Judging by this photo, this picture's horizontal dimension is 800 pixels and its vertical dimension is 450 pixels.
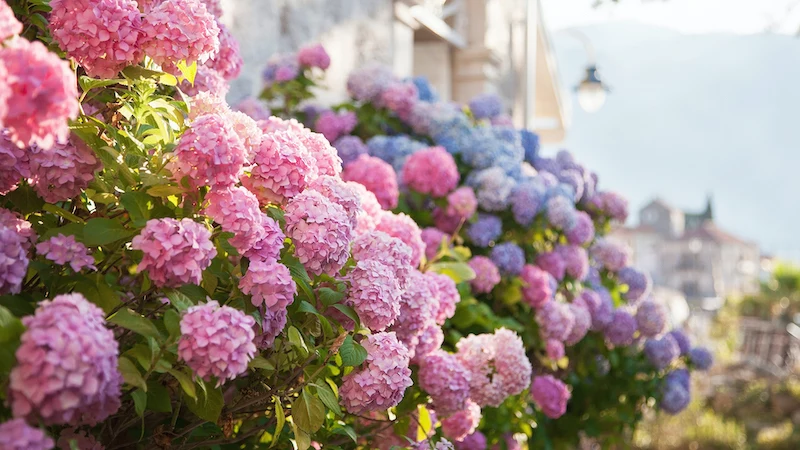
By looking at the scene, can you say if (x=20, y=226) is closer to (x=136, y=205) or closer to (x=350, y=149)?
(x=136, y=205)

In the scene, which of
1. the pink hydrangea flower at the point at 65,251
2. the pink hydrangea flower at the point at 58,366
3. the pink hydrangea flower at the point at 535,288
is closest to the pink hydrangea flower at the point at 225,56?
the pink hydrangea flower at the point at 65,251

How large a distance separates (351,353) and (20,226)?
0.49m

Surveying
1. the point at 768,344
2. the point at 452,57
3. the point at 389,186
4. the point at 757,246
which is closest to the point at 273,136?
the point at 389,186

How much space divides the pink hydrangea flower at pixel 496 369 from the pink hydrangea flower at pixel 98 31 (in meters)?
0.90

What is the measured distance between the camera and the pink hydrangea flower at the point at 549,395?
2.58m

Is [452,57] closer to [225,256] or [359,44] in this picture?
[359,44]

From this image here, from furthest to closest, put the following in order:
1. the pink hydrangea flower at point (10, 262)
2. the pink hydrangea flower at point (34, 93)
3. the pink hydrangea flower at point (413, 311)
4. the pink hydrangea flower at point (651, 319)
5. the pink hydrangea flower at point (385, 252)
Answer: the pink hydrangea flower at point (651, 319) → the pink hydrangea flower at point (413, 311) → the pink hydrangea flower at point (385, 252) → the pink hydrangea flower at point (10, 262) → the pink hydrangea flower at point (34, 93)

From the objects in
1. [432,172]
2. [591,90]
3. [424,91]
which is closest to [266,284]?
[432,172]

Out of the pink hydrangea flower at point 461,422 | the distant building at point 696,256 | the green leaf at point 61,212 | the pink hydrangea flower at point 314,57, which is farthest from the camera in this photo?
the distant building at point 696,256

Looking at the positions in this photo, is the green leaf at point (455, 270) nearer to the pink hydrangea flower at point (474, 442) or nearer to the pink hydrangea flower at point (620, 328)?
the pink hydrangea flower at point (474, 442)

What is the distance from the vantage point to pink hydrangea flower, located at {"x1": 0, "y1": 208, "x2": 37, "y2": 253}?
1091 millimetres

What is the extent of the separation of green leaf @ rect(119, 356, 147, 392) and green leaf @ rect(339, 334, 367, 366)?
0.35 metres

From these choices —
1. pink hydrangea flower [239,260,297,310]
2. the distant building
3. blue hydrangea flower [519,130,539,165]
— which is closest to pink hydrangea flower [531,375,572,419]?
blue hydrangea flower [519,130,539,165]

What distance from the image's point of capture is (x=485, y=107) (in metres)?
3.66
